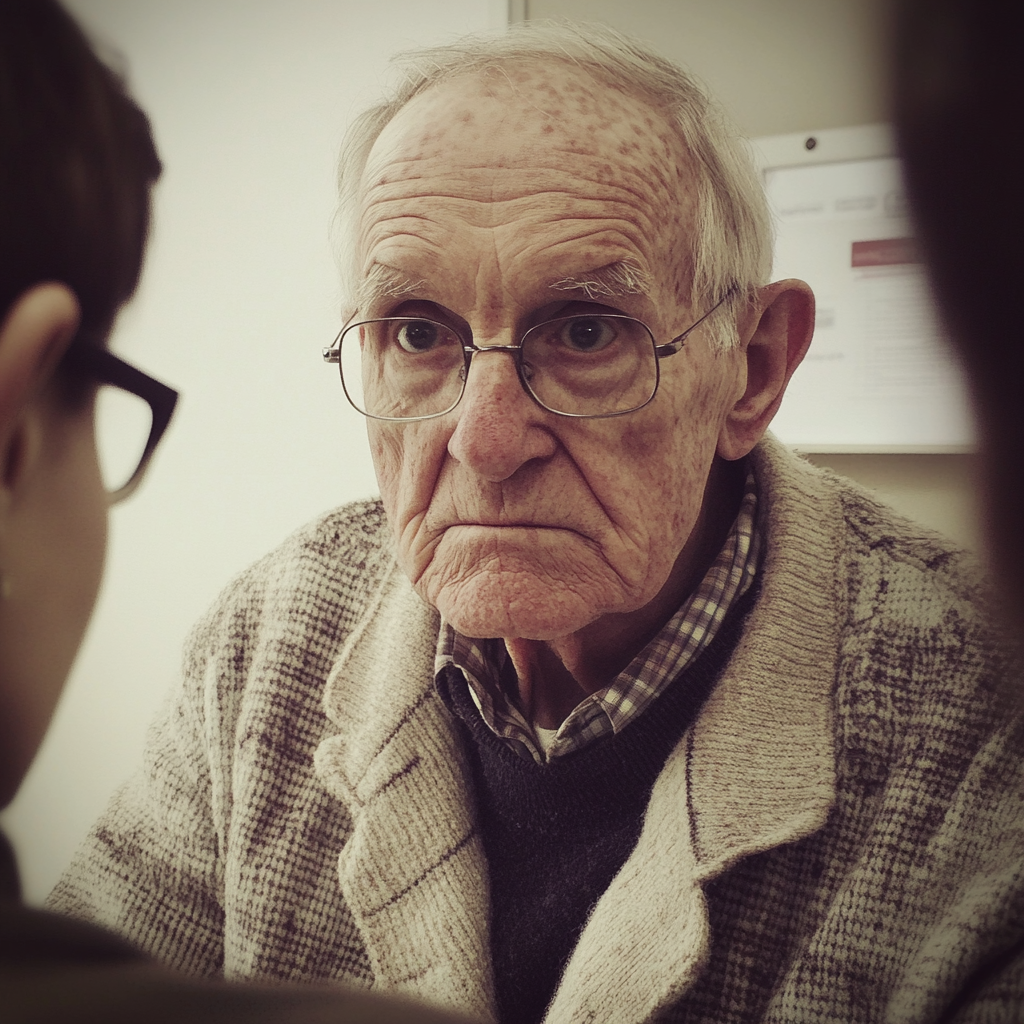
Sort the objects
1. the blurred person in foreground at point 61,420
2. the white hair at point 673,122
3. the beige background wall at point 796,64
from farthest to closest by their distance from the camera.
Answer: the white hair at point 673,122 < the beige background wall at point 796,64 < the blurred person in foreground at point 61,420

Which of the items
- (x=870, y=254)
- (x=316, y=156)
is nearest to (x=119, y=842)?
(x=316, y=156)

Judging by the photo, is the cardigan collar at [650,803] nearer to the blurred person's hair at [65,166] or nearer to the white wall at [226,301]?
the white wall at [226,301]

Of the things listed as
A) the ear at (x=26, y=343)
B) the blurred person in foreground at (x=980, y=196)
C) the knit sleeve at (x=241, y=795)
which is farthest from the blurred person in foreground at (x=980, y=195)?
the knit sleeve at (x=241, y=795)

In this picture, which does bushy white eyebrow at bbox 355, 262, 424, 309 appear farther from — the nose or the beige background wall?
the beige background wall

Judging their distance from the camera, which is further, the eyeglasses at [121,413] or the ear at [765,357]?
the ear at [765,357]

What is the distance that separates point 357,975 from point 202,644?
0.32 meters

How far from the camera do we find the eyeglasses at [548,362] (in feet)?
1.76

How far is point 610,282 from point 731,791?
35 centimetres

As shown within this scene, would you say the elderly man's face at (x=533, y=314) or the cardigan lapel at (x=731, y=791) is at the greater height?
the elderly man's face at (x=533, y=314)

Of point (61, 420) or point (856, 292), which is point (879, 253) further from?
point (61, 420)

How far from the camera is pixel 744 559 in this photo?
647 millimetres

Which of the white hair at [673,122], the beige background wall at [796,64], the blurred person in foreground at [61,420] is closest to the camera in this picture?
the blurred person in foreground at [61,420]

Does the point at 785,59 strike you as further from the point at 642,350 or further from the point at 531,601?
the point at 531,601

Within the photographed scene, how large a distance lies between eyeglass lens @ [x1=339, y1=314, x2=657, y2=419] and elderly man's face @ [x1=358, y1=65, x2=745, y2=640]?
0.01m
